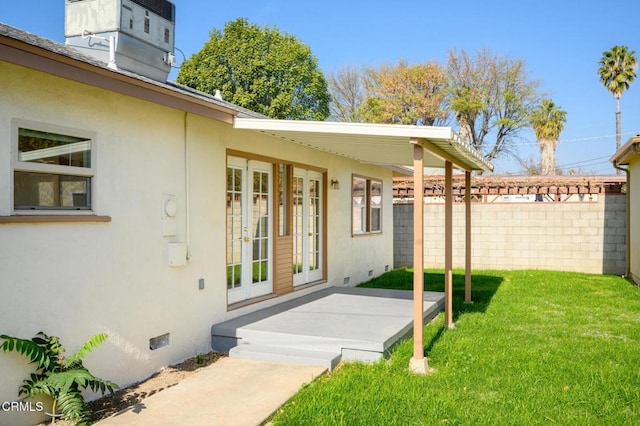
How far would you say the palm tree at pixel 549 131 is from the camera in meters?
29.1

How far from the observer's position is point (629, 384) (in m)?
5.14

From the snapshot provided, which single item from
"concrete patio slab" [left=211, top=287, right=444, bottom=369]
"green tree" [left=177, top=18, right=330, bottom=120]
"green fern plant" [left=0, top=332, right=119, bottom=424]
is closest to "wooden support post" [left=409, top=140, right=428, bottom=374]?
"concrete patio slab" [left=211, top=287, right=444, bottom=369]

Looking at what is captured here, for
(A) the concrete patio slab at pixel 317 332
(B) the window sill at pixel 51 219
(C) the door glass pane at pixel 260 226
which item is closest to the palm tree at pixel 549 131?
(A) the concrete patio slab at pixel 317 332

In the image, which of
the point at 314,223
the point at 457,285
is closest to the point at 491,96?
the point at 457,285

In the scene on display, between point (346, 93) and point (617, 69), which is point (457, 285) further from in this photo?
point (346, 93)

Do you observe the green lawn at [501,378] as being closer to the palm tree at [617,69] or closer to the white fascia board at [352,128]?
the white fascia board at [352,128]

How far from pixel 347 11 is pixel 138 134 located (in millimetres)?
26920

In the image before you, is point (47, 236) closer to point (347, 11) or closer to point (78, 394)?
point (78, 394)

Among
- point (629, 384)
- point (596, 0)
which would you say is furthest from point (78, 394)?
point (596, 0)

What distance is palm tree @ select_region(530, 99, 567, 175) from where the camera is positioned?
29.1m

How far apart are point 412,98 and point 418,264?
26.3m

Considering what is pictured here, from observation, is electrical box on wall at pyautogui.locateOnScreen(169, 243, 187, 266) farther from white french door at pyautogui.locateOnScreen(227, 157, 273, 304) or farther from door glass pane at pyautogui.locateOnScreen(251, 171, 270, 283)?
door glass pane at pyautogui.locateOnScreen(251, 171, 270, 283)

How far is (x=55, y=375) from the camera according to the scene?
424 centimetres

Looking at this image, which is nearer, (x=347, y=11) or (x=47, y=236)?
(x=47, y=236)
